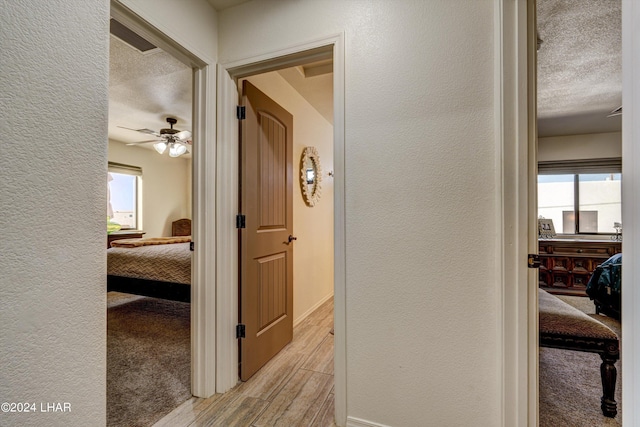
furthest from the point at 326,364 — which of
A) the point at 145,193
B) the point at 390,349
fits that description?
the point at 145,193

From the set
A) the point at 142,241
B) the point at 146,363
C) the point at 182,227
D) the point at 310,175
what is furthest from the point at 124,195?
the point at 146,363

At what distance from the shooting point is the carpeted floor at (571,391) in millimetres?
1645

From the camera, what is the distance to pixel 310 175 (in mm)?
3385

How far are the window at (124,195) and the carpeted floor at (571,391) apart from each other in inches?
251

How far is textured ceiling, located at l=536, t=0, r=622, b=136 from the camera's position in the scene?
1.98 metres

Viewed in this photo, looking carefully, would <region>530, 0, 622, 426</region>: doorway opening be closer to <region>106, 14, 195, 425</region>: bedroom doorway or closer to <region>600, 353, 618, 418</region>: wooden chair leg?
<region>600, 353, 618, 418</region>: wooden chair leg

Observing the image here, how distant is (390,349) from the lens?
4.89ft

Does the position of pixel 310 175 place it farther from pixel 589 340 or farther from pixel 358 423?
pixel 589 340

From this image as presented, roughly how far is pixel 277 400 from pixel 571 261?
4645 mm

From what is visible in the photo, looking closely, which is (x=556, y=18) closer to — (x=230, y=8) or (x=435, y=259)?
(x=435, y=259)

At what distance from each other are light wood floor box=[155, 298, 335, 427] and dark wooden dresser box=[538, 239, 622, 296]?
3.84 m

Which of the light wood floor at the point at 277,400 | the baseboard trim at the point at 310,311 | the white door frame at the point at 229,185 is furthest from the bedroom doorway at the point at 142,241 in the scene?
the baseboard trim at the point at 310,311

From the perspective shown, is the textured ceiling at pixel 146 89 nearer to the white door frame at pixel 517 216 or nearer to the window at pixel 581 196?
the white door frame at pixel 517 216

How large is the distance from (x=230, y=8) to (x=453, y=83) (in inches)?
58.4
